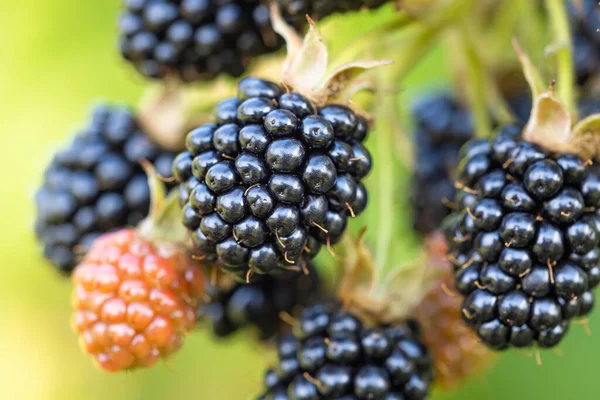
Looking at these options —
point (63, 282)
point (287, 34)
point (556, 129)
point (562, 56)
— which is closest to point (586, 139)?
point (556, 129)

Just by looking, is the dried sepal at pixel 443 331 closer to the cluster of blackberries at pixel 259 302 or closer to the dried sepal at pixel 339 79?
the cluster of blackberries at pixel 259 302

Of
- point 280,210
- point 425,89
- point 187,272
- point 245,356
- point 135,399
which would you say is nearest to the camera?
point 280,210

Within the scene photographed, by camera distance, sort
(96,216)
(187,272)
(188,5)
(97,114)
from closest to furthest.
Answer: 1. (187,272)
2. (188,5)
3. (96,216)
4. (97,114)

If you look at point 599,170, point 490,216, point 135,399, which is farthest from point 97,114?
point 135,399

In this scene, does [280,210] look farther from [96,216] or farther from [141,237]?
[96,216]

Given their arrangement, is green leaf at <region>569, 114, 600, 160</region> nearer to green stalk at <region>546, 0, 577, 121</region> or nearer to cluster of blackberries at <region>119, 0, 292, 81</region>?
green stalk at <region>546, 0, 577, 121</region>

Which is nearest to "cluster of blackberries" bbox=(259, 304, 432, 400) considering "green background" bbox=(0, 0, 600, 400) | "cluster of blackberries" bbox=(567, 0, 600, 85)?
"green background" bbox=(0, 0, 600, 400)
